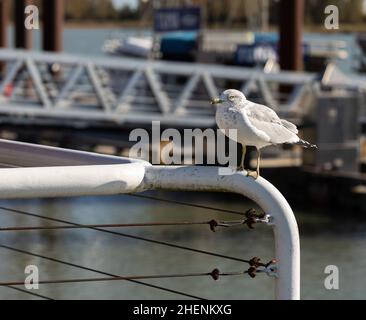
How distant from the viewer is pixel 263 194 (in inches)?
133

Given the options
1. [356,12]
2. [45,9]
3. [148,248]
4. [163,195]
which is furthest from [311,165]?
[356,12]

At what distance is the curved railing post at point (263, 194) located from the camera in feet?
11.1

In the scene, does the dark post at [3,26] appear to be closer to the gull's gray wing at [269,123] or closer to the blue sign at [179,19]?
the blue sign at [179,19]

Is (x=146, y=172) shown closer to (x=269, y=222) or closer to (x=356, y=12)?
(x=269, y=222)

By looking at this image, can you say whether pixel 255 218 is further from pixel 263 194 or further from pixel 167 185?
pixel 167 185

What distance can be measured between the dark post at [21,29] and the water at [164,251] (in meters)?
9.65

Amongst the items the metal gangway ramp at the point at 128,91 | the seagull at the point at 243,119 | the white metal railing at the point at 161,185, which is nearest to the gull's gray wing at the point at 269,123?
the seagull at the point at 243,119

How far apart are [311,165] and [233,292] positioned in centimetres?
789

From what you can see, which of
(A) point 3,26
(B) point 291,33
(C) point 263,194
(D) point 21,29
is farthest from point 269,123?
(A) point 3,26

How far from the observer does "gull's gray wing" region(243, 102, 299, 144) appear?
428cm

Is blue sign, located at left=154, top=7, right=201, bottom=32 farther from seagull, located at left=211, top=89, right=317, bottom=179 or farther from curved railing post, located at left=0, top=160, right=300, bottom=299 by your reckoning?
curved railing post, located at left=0, top=160, right=300, bottom=299

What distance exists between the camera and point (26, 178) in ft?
10.3

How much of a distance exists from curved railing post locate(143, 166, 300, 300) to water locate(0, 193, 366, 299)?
10.2 meters

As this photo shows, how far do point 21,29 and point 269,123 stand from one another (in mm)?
28403
